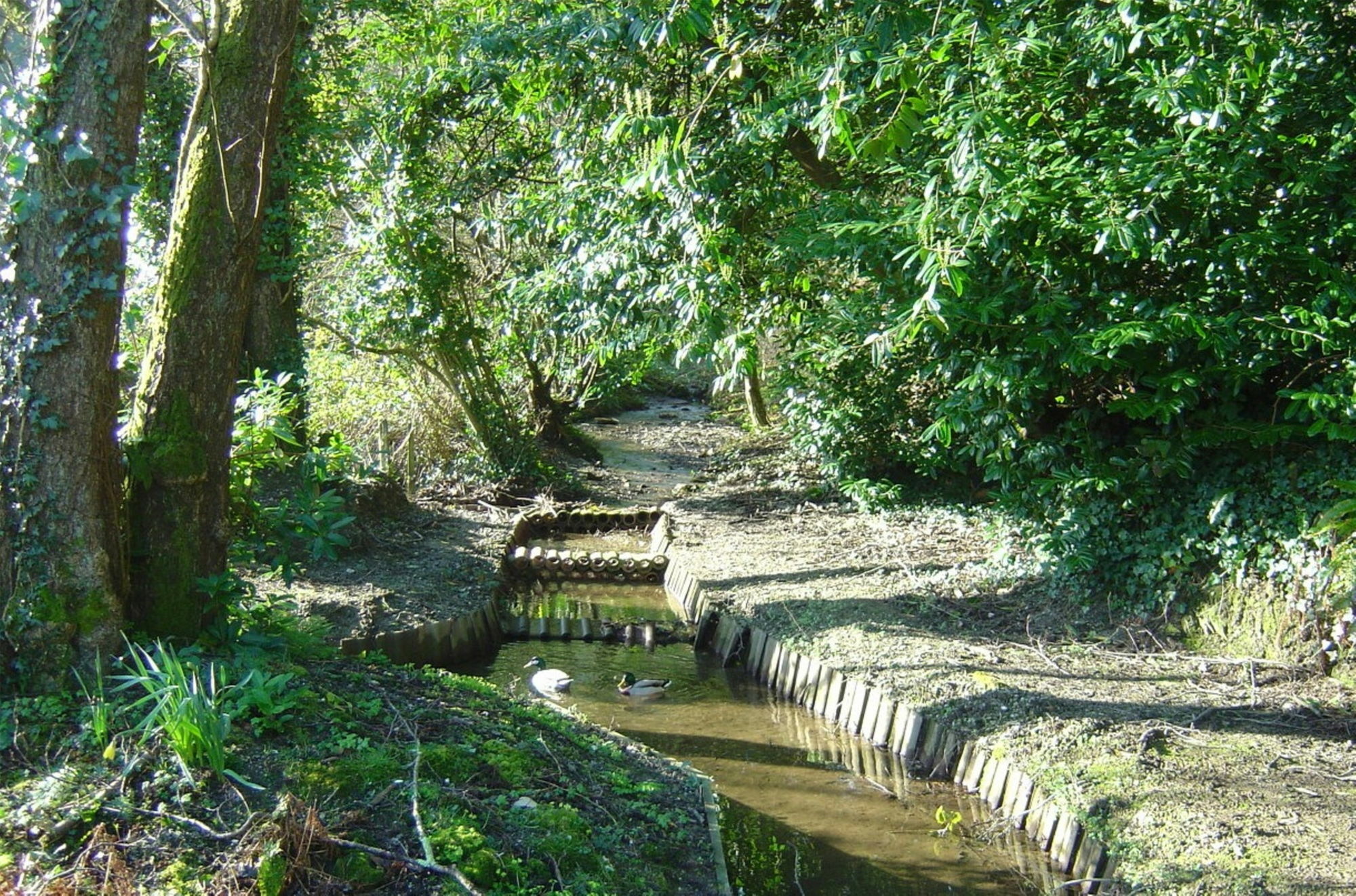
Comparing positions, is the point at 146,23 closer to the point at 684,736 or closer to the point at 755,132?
the point at 755,132

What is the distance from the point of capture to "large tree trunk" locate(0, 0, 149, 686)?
13.5 ft

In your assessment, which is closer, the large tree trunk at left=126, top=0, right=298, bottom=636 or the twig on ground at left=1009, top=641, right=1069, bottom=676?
the large tree trunk at left=126, top=0, right=298, bottom=636

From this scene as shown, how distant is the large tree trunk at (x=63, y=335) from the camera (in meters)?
4.12

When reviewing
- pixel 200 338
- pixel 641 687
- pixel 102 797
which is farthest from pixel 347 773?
pixel 641 687

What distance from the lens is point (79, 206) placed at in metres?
4.15

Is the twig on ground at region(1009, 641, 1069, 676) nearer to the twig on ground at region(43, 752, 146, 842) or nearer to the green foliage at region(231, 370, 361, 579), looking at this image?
the green foliage at region(231, 370, 361, 579)

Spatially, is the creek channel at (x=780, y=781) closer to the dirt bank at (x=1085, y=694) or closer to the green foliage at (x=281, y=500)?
the dirt bank at (x=1085, y=694)

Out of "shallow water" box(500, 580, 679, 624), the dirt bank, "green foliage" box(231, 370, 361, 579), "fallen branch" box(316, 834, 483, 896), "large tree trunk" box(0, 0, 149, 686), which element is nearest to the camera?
"fallen branch" box(316, 834, 483, 896)

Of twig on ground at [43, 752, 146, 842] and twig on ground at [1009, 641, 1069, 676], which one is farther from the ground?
twig on ground at [1009, 641, 1069, 676]

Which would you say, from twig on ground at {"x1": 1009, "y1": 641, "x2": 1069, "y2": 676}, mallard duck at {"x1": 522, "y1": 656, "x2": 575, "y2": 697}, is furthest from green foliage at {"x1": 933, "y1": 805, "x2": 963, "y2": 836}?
mallard duck at {"x1": 522, "y1": 656, "x2": 575, "y2": 697}

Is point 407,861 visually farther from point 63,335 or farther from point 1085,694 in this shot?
point 1085,694

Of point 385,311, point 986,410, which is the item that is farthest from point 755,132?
point 385,311

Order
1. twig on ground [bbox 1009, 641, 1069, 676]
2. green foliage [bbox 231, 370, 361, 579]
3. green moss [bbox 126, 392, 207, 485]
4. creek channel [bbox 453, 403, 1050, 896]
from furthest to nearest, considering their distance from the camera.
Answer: twig on ground [bbox 1009, 641, 1069, 676], creek channel [bbox 453, 403, 1050, 896], green foliage [bbox 231, 370, 361, 579], green moss [bbox 126, 392, 207, 485]

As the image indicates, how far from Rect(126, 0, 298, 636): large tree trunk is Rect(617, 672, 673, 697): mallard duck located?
381 centimetres
